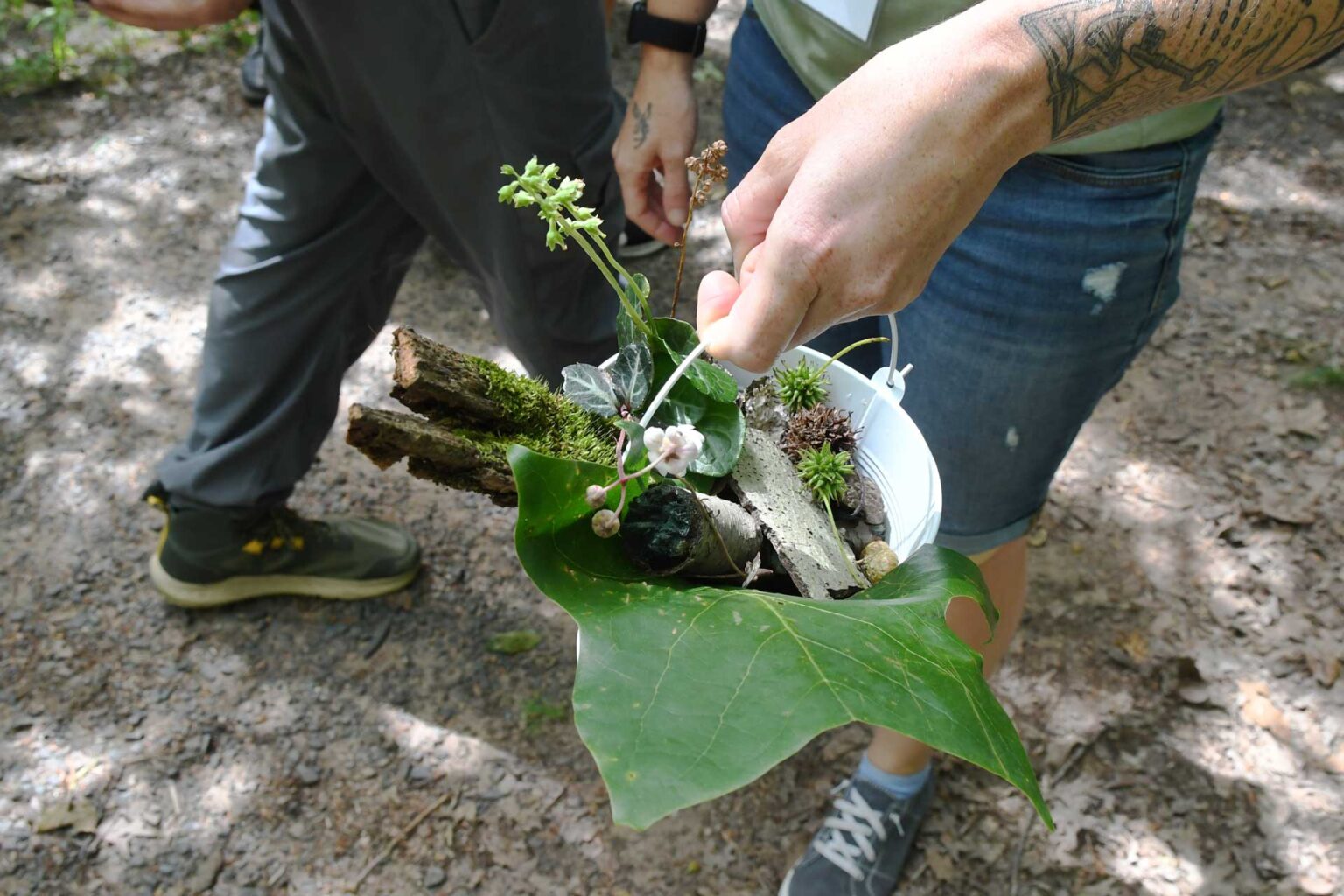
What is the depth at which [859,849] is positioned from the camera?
2.30 metres

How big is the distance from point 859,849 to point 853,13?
71.6 inches

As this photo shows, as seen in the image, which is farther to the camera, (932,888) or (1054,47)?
(932,888)

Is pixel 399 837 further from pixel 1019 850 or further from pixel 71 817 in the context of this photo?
pixel 1019 850

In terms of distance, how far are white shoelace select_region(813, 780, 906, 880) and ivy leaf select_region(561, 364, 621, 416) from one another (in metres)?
1.57

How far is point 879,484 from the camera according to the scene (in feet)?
4.36

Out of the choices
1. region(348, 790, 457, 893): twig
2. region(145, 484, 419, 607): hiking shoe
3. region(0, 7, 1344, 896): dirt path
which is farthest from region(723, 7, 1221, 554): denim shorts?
region(145, 484, 419, 607): hiking shoe

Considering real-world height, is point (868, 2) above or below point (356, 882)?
above

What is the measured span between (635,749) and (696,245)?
332cm

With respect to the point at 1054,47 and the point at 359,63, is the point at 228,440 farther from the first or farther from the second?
the point at 1054,47

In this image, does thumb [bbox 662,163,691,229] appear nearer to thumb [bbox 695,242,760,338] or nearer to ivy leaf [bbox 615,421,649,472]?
thumb [bbox 695,242,760,338]

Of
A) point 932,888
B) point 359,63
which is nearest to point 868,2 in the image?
point 359,63

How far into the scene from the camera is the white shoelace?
7.53ft

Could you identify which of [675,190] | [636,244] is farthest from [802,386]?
[636,244]

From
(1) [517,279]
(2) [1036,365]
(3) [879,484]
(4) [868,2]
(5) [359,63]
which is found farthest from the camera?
(1) [517,279]
